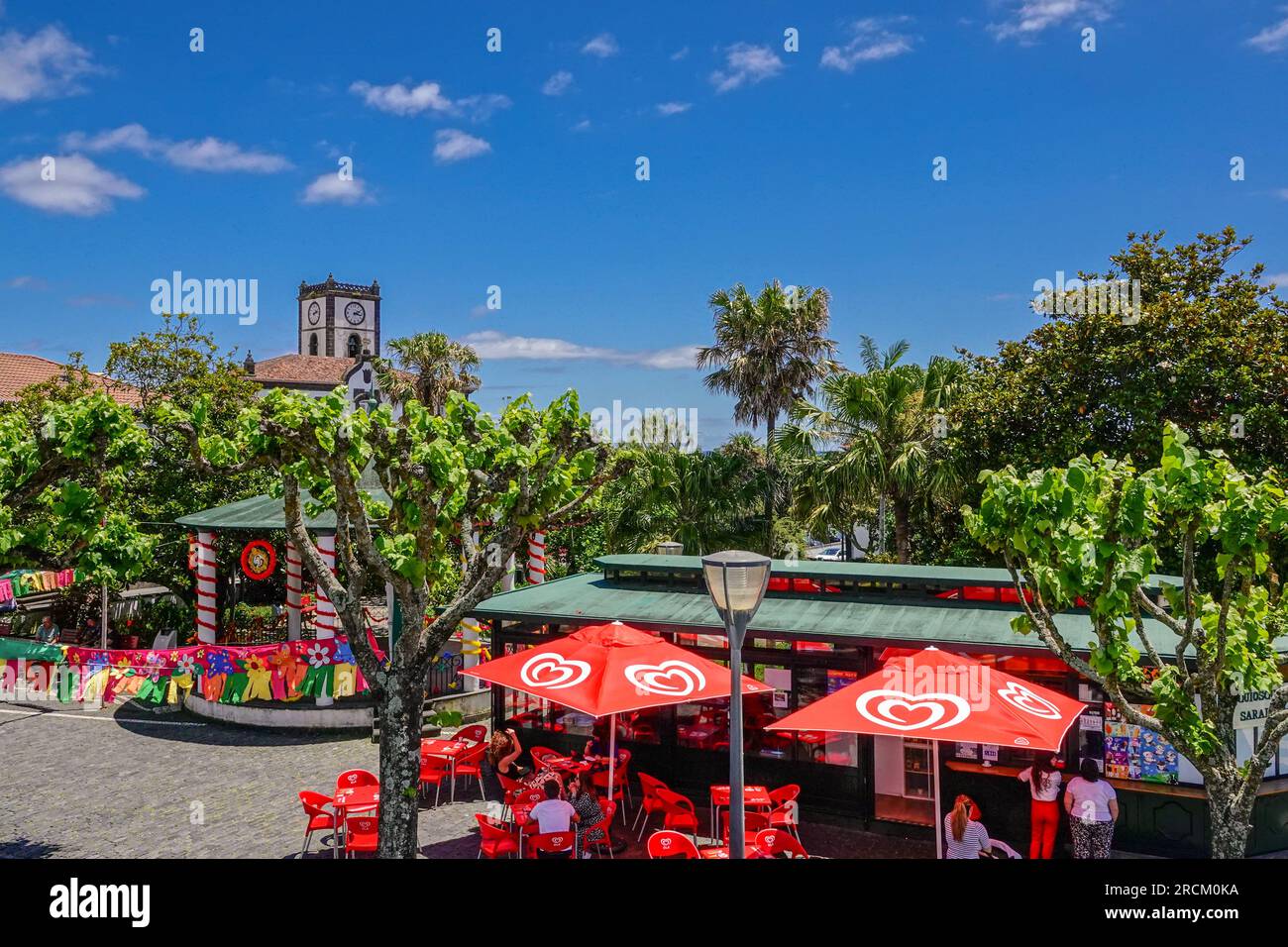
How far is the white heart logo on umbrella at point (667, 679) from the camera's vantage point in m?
11.4

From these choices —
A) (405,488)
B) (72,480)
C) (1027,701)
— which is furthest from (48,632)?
(1027,701)

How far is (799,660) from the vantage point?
13.6 meters

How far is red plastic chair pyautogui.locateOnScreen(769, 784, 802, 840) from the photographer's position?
11648 millimetres

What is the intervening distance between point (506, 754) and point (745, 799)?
13.6ft

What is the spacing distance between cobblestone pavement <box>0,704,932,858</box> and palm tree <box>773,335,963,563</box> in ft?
40.1

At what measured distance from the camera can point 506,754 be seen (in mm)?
14367

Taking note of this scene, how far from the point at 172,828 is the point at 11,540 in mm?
4661

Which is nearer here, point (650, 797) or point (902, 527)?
point (650, 797)

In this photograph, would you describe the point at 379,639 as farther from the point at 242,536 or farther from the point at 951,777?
the point at 951,777

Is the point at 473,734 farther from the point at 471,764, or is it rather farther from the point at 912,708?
the point at 912,708

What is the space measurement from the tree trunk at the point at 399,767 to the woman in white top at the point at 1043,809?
762 cm

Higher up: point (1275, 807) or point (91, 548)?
point (91, 548)

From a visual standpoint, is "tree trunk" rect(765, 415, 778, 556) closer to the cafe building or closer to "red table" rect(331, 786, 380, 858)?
the cafe building
